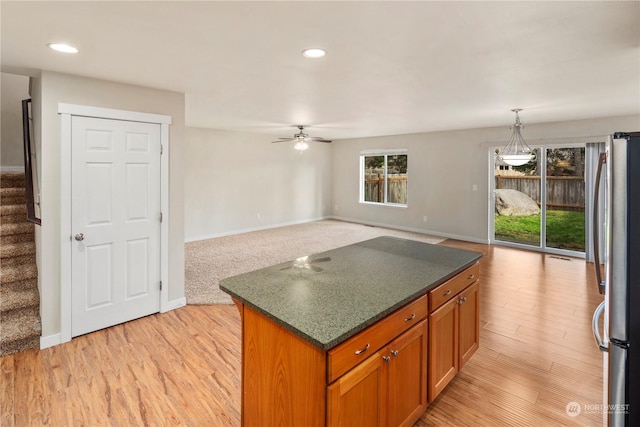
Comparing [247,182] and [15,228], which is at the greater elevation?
[247,182]

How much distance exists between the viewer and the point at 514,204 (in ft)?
20.7

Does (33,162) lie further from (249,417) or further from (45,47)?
(249,417)

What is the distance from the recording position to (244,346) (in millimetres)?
1633

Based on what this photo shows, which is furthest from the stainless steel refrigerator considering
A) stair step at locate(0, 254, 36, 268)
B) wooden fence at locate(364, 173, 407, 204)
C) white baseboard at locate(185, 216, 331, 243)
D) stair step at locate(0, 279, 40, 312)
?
wooden fence at locate(364, 173, 407, 204)

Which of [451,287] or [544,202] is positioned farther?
[544,202]

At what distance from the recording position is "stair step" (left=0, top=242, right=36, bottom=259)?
10.2 ft

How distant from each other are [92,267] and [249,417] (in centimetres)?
227

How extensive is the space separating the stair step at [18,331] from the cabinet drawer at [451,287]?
3.20 metres

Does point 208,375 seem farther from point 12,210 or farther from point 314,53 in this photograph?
point 12,210

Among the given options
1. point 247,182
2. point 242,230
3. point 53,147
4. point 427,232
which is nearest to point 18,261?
point 53,147

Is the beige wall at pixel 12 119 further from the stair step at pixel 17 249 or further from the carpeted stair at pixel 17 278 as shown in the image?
the stair step at pixel 17 249

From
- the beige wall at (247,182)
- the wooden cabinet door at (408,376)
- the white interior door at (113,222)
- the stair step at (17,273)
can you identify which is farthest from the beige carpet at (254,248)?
the wooden cabinet door at (408,376)

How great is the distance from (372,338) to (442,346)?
2.60 ft

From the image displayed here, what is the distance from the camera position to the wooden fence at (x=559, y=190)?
18.4 ft
